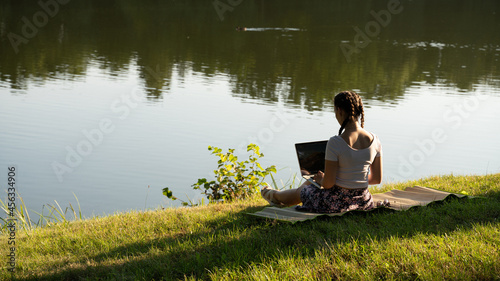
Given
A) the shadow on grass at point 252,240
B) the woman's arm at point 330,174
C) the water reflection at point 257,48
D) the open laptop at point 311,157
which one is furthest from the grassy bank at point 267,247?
the water reflection at point 257,48

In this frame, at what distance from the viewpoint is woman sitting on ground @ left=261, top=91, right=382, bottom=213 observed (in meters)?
→ 5.25

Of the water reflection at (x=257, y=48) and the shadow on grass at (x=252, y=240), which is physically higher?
the water reflection at (x=257, y=48)

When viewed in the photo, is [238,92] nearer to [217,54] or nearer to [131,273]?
[217,54]

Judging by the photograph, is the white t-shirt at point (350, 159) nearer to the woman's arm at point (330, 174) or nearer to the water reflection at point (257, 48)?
the woman's arm at point (330, 174)

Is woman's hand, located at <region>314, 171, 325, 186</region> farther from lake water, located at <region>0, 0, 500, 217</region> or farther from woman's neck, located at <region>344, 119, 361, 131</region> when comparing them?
lake water, located at <region>0, 0, 500, 217</region>

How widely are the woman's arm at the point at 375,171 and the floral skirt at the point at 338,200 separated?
130 mm

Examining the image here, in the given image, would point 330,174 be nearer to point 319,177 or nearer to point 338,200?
point 319,177

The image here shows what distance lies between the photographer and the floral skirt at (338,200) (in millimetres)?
5438

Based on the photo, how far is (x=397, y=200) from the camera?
6.11m

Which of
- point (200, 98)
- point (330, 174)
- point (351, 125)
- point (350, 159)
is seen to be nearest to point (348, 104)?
point (351, 125)

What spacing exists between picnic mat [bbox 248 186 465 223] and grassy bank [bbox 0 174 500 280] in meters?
0.10

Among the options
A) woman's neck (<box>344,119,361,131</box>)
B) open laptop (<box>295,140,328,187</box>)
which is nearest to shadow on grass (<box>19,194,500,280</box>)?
open laptop (<box>295,140,328,187</box>)

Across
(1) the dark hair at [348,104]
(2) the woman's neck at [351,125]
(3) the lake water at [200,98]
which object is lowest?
(3) the lake water at [200,98]

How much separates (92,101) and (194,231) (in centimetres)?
1283
